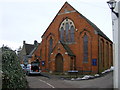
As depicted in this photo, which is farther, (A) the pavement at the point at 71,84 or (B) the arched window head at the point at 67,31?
(B) the arched window head at the point at 67,31

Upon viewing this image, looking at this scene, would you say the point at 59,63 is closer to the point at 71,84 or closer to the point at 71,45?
the point at 71,45

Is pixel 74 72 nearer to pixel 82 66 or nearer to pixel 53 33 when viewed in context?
pixel 82 66

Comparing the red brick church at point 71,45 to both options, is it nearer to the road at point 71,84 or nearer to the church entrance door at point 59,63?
the church entrance door at point 59,63

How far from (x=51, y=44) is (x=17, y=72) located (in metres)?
26.4

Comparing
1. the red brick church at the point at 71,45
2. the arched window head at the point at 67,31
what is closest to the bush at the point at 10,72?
the red brick church at the point at 71,45

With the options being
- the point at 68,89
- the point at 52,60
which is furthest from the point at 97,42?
the point at 68,89

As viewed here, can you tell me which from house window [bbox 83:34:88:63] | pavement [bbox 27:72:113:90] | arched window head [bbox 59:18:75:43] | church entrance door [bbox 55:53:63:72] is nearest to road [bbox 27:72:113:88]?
pavement [bbox 27:72:113:90]

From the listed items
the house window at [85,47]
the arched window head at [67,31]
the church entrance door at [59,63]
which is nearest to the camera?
the house window at [85,47]

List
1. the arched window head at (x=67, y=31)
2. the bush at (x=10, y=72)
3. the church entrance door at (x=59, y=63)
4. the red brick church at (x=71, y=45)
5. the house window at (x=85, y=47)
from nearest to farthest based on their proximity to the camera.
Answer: the bush at (x=10, y=72)
the red brick church at (x=71, y=45)
the house window at (x=85, y=47)
the church entrance door at (x=59, y=63)
the arched window head at (x=67, y=31)

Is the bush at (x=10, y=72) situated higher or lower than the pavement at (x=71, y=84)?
higher

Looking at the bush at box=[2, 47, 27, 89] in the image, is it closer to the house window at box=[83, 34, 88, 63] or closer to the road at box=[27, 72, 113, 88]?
the road at box=[27, 72, 113, 88]

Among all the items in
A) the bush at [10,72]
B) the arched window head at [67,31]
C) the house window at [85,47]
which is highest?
the arched window head at [67,31]

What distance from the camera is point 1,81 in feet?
30.5

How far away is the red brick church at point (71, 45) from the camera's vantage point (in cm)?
3231
